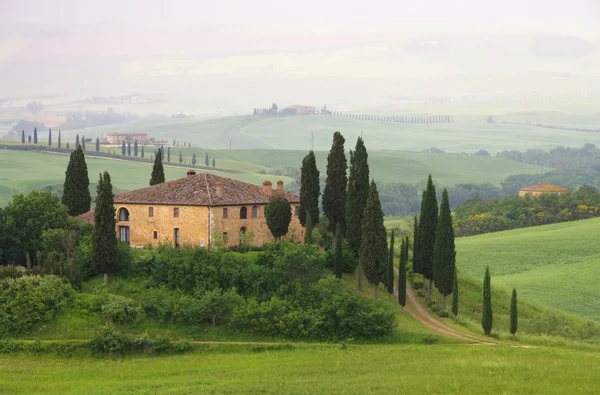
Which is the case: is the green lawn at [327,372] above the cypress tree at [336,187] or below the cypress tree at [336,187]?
below

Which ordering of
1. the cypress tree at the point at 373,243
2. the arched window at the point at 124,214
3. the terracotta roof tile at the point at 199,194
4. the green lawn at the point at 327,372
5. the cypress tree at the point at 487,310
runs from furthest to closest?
the arched window at the point at 124,214 < the terracotta roof tile at the point at 199,194 < the cypress tree at the point at 373,243 < the cypress tree at the point at 487,310 < the green lawn at the point at 327,372

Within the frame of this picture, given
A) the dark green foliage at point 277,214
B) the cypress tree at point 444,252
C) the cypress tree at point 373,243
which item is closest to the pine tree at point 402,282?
the cypress tree at point 373,243

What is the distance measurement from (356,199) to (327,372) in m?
20.1

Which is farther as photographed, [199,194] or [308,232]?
[199,194]

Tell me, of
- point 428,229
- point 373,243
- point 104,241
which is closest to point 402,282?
point 373,243

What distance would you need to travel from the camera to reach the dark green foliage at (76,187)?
255 ft

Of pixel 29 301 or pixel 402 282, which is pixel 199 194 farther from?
pixel 29 301

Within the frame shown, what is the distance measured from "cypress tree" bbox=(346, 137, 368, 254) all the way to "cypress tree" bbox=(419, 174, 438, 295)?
411 cm

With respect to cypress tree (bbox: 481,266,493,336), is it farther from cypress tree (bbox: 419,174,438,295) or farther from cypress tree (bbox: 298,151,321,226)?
cypress tree (bbox: 298,151,321,226)

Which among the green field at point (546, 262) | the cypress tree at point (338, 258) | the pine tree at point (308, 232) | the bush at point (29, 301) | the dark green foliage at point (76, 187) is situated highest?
the dark green foliage at point (76, 187)

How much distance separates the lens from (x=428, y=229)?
71188 millimetres

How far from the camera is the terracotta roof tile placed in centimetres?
7125

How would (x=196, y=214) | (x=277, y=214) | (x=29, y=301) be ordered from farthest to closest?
(x=277, y=214), (x=196, y=214), (x=29, y=301)

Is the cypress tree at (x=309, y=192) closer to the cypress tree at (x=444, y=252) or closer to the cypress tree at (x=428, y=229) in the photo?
the cypress tree at (x=428, y=229)
